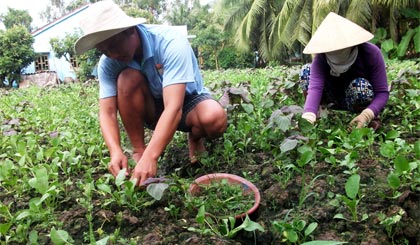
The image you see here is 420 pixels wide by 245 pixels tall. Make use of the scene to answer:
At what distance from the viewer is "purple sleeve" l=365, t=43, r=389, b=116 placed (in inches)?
91.1

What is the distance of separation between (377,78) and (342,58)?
0.24m

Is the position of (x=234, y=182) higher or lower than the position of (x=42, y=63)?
higher

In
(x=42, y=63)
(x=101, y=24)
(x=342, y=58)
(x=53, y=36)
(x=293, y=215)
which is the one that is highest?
(x=101, y=24)

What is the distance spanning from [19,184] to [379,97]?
2017 mm

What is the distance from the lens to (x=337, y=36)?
7.35 feet

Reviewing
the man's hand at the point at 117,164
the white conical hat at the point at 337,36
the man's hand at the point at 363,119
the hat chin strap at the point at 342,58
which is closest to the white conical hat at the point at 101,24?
the man's hand at the point at 117,164

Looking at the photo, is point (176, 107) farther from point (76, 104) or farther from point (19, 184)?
point (76, 104)

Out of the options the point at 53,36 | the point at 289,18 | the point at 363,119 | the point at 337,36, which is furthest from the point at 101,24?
the point at 53,36

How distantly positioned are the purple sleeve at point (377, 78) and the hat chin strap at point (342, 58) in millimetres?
86

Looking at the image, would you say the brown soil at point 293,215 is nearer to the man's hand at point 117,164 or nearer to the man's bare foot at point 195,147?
the man's hand at point 117,164

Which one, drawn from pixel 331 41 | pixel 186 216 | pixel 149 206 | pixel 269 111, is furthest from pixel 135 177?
pixel 269 111

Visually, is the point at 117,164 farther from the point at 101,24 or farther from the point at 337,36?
the point at 337,36

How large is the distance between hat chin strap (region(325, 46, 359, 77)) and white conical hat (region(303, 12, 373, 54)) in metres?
0.09

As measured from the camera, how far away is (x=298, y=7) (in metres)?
13.2
